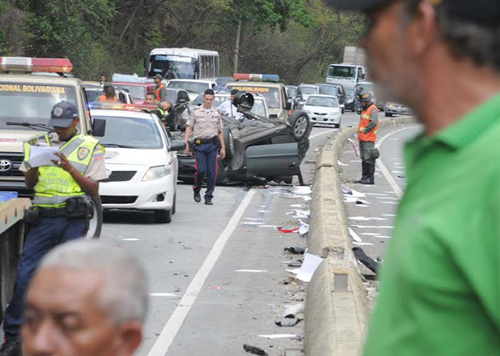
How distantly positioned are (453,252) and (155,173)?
49.3ft

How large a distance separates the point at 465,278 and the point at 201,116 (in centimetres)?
1767

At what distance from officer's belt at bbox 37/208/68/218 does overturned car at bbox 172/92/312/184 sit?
13518 mm

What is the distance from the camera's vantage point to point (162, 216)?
16.9 meters

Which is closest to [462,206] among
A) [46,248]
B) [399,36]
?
[399,36]

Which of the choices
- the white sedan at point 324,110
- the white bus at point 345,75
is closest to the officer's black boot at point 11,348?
the white sedan at point 324,110

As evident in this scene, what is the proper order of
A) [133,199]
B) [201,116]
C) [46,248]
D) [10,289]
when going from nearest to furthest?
[46,248]
[10,289]
[133,199]
[201,116]

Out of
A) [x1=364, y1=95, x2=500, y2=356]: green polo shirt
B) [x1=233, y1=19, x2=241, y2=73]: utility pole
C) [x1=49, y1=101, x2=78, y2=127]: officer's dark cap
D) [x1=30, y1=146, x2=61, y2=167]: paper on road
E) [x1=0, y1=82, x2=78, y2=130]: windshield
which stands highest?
[x1=364, y1=95, x2=500, y2=356]: green polo shirt

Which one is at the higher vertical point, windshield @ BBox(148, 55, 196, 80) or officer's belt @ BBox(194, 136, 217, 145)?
→ officer's belt @ BBox(194, 136, 217, 145)

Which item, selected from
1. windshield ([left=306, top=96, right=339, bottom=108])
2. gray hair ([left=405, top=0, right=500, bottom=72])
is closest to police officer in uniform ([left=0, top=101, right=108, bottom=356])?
gray hair ([left=405, top=0, right=500, bottom=72])

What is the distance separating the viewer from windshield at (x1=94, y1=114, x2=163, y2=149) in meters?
17.3

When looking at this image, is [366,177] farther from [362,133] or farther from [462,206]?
[462,206]

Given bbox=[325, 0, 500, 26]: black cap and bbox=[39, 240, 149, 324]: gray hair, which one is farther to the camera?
bbox=[39, 240, 149, 324]: gray hair

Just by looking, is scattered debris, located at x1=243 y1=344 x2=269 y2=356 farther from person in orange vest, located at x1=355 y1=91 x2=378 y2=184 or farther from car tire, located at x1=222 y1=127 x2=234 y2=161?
person in orange vest, located at x1=355 y1=91 x2=378 y2=184

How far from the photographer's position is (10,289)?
9.64 m
